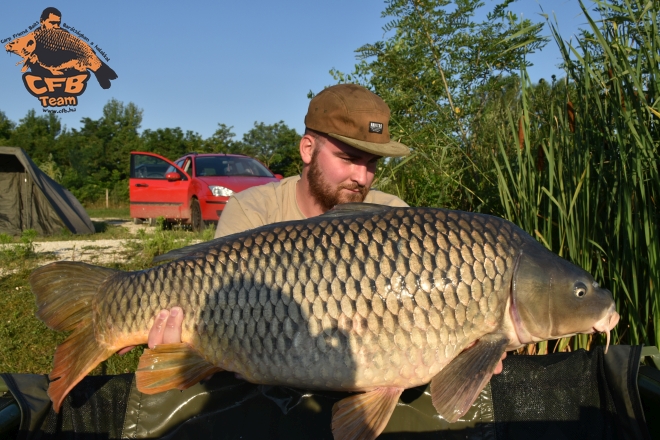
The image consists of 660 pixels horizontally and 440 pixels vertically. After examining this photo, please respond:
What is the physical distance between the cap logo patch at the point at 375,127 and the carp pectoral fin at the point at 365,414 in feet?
3.01

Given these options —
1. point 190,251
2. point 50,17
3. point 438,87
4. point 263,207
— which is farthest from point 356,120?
point 50,17

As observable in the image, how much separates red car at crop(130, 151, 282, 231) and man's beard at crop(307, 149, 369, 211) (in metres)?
4.60

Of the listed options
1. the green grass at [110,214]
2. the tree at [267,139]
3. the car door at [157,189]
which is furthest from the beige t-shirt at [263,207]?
the tree at [267,139]

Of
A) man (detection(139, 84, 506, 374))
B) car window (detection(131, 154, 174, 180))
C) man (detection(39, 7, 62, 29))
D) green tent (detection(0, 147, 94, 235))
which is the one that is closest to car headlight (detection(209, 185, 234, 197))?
car window (detection(131, 154, 174, 180))

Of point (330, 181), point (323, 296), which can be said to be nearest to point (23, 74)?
point (330, 181)

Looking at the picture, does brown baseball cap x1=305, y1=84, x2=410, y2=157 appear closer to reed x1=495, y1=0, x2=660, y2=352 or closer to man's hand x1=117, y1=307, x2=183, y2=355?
reed x1=495, y1=0, x2=660, y2=352

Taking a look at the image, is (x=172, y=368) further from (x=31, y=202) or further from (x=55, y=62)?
(x=55, y=62)

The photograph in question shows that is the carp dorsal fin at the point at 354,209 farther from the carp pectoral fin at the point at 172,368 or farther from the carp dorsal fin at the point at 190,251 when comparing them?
the carp pectoral fin at the point at 172,368

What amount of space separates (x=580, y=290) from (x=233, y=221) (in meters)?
1.18

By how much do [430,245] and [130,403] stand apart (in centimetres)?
111

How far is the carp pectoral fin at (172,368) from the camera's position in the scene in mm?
1544

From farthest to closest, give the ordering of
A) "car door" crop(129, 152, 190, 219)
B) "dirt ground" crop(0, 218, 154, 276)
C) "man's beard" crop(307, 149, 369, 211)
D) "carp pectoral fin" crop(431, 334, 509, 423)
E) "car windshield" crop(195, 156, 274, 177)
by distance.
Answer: "car door" crop(129, 152, 190, 219), "car windshield" crop(195, 156, 274, 177), "dirt ground" crop(0, 218, 154, 276), "man's beard" crop(307, 149, 369, 211), "carp pectoral fin" crop(431, 334, 509, 423)

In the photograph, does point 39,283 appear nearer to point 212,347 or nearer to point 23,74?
point 212,347

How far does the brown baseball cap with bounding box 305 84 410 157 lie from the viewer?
204cm
